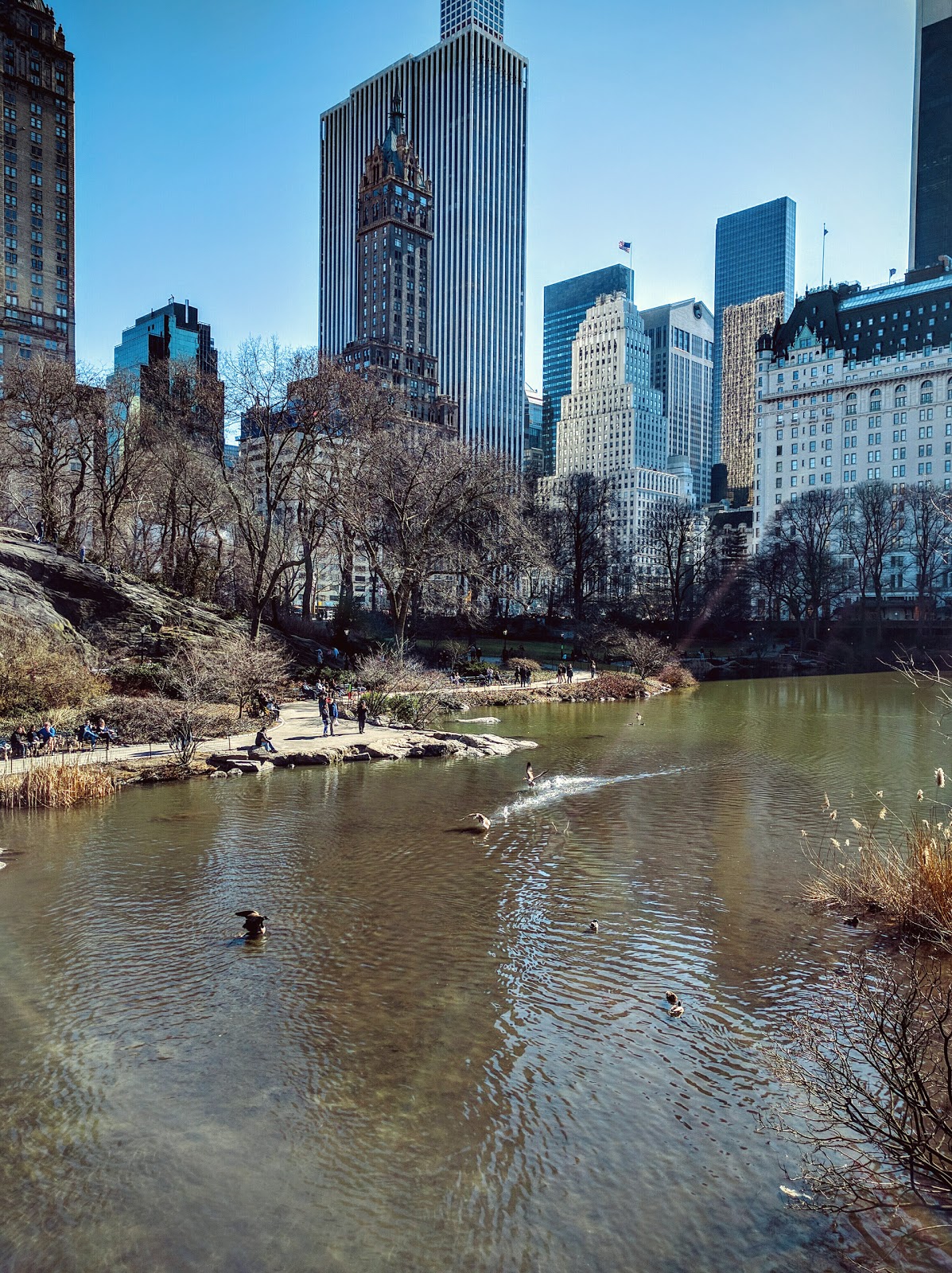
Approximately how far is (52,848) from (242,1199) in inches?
491

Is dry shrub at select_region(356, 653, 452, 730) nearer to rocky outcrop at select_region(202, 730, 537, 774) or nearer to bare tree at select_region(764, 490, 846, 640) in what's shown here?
rocky outcrop at select_region(202, 730, 537, 774)

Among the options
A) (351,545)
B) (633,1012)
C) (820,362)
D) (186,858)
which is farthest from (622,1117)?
(820,362)

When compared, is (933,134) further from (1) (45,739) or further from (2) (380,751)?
(1) (45,739)

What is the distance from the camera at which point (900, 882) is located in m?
12.9

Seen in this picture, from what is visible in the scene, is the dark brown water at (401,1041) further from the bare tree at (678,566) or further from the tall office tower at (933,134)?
the tall office tower at (933,134)

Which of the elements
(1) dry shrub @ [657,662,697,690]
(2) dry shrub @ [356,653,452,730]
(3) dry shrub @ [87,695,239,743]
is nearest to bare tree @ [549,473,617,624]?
(1) dry shrub @ [657,662,697,690]

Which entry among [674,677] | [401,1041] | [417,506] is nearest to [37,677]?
[401,1041]

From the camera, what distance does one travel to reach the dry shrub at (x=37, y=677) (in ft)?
89.0

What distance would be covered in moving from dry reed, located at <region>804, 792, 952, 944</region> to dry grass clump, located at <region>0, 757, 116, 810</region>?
1736 cm

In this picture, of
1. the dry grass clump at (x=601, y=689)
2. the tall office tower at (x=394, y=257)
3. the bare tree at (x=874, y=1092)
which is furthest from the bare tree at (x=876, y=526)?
the tall office tower at (x=394, y=257)

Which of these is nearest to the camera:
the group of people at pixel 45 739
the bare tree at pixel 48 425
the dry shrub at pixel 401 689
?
the group of people at pixel 45 739

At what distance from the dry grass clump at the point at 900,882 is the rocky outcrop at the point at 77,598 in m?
29.0

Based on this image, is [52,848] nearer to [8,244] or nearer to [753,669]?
[753,669]

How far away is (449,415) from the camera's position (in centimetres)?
12800
